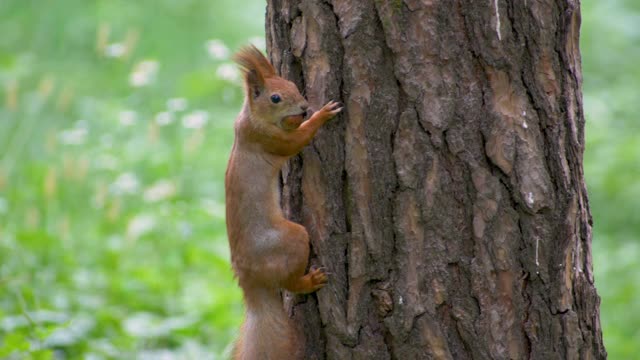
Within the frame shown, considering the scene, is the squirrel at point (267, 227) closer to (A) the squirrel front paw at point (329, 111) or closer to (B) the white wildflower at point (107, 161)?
(A) the squirrel front paw at point (329, 111)

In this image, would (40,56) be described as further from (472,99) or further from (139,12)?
(472,99)

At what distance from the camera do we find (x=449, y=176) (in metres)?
2.54

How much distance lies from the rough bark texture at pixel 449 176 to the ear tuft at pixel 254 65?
15 cm

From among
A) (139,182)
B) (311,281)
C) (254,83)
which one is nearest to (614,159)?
(139,182)

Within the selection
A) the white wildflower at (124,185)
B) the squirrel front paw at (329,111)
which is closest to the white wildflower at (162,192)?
the white wildflower at (124,185)

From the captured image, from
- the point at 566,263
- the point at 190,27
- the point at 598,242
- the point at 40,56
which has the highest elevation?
the point at 190,27

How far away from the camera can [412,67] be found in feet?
8.21

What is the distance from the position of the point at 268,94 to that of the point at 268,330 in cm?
68

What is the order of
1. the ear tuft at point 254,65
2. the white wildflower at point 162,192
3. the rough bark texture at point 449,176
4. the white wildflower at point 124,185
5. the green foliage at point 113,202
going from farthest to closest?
the white wildflower at point 124,185 → the white wildflower at point 162,192 → the green foliage at point 113,202 → the ear tuft at point 254,65 → the rough bark texture at point 449,176

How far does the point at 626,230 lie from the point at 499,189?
371cm

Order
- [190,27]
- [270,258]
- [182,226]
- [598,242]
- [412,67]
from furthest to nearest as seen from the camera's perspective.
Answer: [190,27]
[598,242]
[182,226]
[270,258]
[412,67]

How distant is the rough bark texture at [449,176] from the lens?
2.50 meters

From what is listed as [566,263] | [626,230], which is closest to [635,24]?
[626,230]

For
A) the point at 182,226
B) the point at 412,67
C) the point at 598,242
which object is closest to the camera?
the point at 412,67
